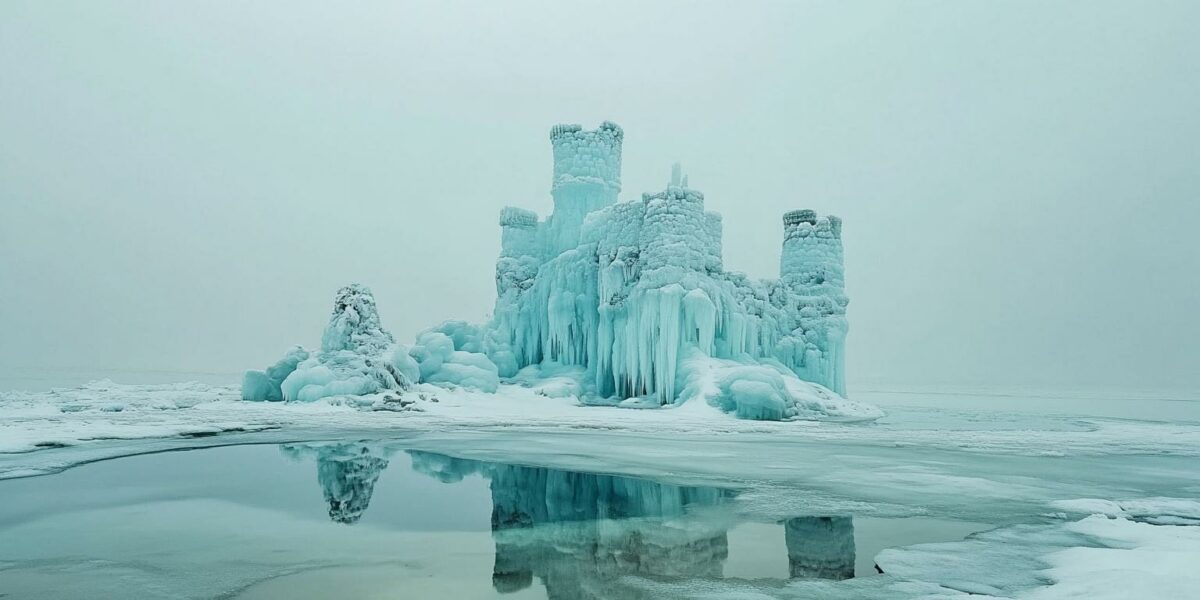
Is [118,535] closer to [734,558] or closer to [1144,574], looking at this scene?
[734,558]

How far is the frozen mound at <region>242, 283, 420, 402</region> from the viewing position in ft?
102

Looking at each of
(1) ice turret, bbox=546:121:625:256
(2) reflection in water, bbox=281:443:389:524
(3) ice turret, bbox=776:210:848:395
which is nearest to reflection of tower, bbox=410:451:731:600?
(2) reflection in water, bbox=281:443:389:524

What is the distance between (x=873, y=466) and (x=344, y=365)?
2662 cm

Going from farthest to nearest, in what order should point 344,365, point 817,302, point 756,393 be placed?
point 817,302
point 344,365
point 756,393

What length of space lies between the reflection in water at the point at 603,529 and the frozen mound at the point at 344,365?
71.2ft

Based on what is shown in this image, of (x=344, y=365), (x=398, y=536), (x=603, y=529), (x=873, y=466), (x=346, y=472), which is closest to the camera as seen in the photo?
(x=398, y=536)

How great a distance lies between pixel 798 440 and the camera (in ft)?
58.9

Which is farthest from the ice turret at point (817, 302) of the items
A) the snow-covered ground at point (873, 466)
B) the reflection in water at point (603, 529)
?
the reflection in water at point (603, 529)

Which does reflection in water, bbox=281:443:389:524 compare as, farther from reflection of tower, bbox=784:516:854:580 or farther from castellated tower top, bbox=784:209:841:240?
castellated tower top, bbox=784:209:841:240

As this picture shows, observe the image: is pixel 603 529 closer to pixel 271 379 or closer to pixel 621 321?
pixel 621 321

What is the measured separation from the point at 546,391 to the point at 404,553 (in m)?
30.3

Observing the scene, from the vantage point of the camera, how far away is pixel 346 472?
35.3ft

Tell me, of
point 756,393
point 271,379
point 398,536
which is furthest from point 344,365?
point 398,536

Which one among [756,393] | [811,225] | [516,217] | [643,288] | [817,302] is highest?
[516,217]
